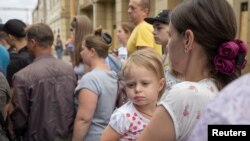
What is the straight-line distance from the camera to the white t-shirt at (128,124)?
1954 mm

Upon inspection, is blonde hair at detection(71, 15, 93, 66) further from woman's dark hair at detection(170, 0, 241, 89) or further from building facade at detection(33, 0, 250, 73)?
building facade at detection(33, 0, 250, 73)

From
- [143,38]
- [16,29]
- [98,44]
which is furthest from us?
[16,29]

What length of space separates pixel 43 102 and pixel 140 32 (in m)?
1.59

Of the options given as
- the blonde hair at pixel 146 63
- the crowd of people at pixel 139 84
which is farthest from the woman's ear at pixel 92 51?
the blonde hair at pixel 146 63

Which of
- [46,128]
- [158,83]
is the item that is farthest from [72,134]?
[158,83]

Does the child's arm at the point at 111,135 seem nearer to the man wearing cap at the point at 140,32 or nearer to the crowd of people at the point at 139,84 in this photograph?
the crowd of people at the point at 139,84

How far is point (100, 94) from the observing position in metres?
2.83

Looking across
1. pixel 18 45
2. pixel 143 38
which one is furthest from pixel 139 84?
pixel 18 45

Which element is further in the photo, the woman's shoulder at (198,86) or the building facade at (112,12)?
the building facade at (112,12)

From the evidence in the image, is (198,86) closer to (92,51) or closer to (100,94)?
(100,94)

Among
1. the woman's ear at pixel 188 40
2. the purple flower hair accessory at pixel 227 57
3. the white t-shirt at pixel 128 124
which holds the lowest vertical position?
the white t-shirt at pixel 128 124

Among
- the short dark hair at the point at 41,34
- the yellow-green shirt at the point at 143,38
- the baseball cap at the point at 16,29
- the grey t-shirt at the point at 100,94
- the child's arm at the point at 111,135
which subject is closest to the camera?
the child's arm at the point at 111,135

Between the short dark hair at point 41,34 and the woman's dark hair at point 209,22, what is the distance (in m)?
1.94

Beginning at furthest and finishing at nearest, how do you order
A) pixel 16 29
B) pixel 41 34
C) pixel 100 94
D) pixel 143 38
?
pixel 16 29, pixel 143 38, pixel 41 34, pixel 100 94
